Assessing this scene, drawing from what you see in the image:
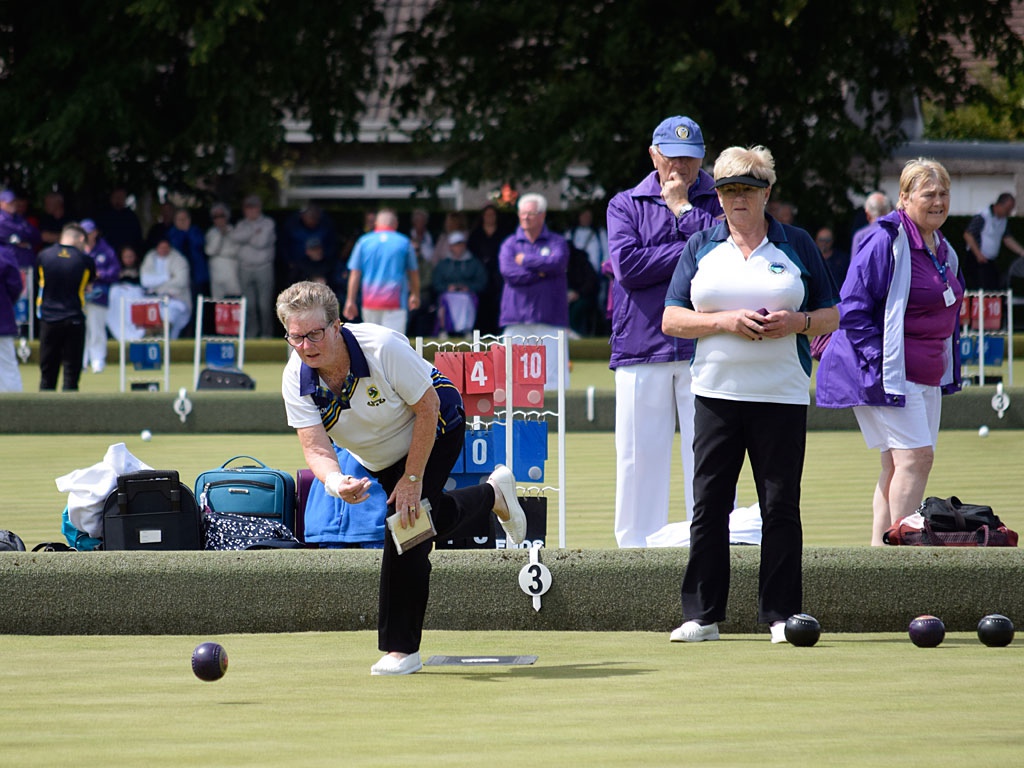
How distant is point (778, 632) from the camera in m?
5.14

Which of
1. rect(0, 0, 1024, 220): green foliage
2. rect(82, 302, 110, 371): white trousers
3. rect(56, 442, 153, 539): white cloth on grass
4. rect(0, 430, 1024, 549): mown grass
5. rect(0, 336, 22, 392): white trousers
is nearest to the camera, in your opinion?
rect(56, 442, 153, 539): white cloth on grass

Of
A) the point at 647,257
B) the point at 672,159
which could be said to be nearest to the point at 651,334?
the point at 647,257

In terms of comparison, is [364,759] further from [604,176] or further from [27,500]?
[604,176]

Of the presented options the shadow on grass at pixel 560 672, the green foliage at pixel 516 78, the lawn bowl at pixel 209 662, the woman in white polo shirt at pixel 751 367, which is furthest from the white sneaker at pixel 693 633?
the green foliage at pixel 516 78

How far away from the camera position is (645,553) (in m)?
5.48

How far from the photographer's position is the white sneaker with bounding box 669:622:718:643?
5199mm

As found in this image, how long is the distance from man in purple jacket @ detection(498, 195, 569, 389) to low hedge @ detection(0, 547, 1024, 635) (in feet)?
20.1

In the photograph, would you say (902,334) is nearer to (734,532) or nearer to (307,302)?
(734,532)

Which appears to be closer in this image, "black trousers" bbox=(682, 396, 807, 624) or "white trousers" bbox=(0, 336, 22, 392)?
"black trousers" bbox=(682, 396, 807, 624)

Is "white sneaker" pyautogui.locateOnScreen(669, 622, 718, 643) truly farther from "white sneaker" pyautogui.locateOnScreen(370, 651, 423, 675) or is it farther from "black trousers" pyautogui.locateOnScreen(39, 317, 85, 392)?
"black trousers" pyautogui.locateOnScreen(39, 317, 85, 392)

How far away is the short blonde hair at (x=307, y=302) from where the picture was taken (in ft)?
14.7

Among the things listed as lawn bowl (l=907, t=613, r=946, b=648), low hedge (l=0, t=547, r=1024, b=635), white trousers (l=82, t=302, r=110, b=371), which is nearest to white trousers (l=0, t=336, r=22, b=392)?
white trousers (l=82, t=302, r=110, b=371)

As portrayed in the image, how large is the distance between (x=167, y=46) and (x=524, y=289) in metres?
9.14

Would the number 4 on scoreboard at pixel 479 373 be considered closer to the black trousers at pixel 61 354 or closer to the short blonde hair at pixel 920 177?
the short blonde hair at pixel 920 177
